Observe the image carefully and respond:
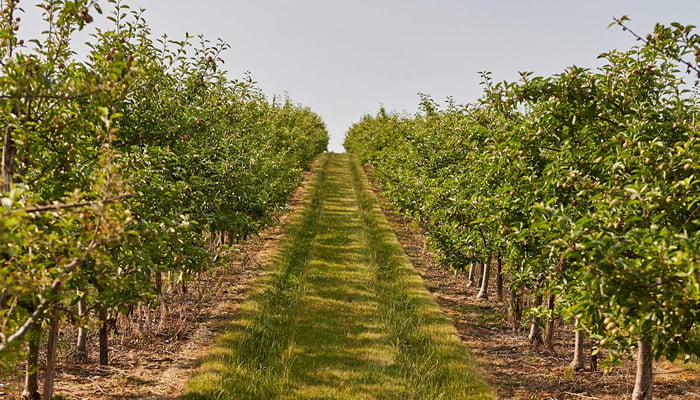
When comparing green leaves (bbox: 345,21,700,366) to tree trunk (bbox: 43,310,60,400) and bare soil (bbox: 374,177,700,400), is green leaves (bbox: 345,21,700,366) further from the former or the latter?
tree trunk (bbox: 43,310,60,400)

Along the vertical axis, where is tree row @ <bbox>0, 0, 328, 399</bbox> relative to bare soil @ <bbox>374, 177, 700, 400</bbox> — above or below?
above

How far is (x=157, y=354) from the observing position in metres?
7.54

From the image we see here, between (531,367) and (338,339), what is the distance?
3557 mm

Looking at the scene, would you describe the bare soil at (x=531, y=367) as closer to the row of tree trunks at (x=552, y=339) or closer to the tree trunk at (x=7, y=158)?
the row of tree trunks at (x=552, y=339)

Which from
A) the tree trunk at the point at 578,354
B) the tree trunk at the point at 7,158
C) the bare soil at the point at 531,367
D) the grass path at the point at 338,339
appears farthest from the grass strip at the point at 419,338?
the tree trunk at the point at 7,158

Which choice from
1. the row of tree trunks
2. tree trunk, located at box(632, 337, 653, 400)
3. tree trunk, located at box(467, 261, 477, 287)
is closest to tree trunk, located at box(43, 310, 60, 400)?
the row of tree trunks

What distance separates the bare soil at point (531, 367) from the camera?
6789 mm

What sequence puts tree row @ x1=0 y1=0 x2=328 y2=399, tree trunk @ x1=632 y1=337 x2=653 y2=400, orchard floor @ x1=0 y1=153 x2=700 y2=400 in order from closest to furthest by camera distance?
tree row @ x1=0 y1=0 x2=328 y2=399
tree trunk @ x1=632 y1=337 x2=653 y2=400
orchard floor @ x1=0 y1=153 x2=700 y2=400

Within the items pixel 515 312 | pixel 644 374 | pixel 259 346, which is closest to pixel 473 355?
pixel 515 312

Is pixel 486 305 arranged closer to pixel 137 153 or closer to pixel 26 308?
pixel 137 153

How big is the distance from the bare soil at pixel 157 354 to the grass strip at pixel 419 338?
347 cm

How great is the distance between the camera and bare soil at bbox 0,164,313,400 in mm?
6137

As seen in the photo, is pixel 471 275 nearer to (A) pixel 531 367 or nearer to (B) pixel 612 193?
(A) pixel 531 367

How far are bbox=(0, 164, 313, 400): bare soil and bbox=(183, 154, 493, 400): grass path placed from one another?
0.37m
